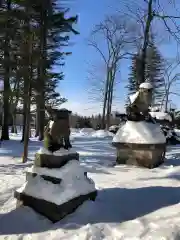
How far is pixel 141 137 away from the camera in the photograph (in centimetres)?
Answer: 930

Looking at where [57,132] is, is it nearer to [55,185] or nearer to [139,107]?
[55,185]

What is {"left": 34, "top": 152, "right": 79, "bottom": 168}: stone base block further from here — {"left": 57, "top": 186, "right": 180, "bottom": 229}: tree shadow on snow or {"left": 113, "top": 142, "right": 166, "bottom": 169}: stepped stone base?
{"left": 113, "top": 142, "right": 166, "bottom": 169}: stepped stone base

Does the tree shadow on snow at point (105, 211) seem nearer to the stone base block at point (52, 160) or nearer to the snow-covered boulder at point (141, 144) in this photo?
the stone base block at point (52, 160)

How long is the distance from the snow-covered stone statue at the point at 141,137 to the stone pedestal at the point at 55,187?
3.82 m

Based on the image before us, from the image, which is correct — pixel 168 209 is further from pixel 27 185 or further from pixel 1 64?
pixel 1 64

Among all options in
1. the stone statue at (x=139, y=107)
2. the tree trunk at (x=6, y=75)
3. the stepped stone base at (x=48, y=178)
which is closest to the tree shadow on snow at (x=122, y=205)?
the stepped stone base at (x=48, y=178)

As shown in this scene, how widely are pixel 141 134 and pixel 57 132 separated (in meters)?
4.21

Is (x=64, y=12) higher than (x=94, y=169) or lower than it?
higher

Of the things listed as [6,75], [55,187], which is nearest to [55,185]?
[55,187]

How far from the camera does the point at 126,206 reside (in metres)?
5.55

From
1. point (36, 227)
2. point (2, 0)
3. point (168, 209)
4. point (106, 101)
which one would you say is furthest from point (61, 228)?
point (106, 101)

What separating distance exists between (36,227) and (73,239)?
0.79 meters

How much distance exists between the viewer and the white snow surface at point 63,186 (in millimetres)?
5137

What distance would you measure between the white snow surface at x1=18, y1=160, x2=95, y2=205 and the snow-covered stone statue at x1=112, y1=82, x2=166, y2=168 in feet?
12.6
